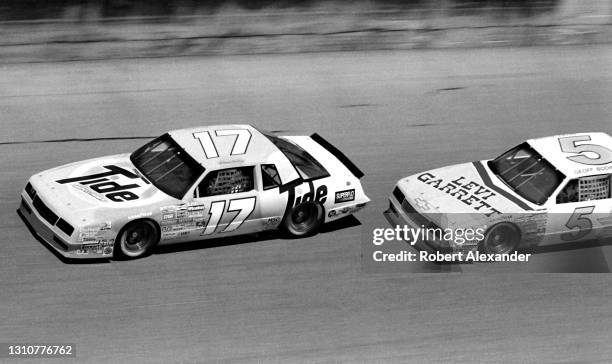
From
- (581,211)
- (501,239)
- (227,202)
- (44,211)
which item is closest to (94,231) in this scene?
(44,211)

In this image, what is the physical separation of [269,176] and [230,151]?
0.54m

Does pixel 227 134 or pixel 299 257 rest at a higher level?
pixel 227 134

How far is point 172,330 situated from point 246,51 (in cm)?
Answer: 709

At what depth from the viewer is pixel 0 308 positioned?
33.0 feet

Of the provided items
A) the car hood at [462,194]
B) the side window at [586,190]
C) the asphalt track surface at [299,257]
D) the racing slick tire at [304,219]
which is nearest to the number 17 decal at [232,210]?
the asphalt track surface at [299,257]

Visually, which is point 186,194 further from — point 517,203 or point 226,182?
point 517,203

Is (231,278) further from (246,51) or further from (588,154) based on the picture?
(246,51)

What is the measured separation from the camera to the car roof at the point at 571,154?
37.3 ft

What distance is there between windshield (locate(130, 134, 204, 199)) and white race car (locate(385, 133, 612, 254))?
98.4 inches

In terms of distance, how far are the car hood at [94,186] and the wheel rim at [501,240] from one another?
3796 millimetres

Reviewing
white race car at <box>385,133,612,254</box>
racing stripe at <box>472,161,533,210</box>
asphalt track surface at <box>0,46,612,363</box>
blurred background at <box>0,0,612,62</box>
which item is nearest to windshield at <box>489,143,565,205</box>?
white race car at <box>385,133,612,254</box>

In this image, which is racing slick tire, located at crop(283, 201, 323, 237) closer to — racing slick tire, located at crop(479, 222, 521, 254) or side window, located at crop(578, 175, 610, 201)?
racing slick tire, located at crop(479, 222, 521, 254)

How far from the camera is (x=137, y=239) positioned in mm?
10938

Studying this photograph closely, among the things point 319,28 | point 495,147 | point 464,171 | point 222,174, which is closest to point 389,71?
point 319,28
